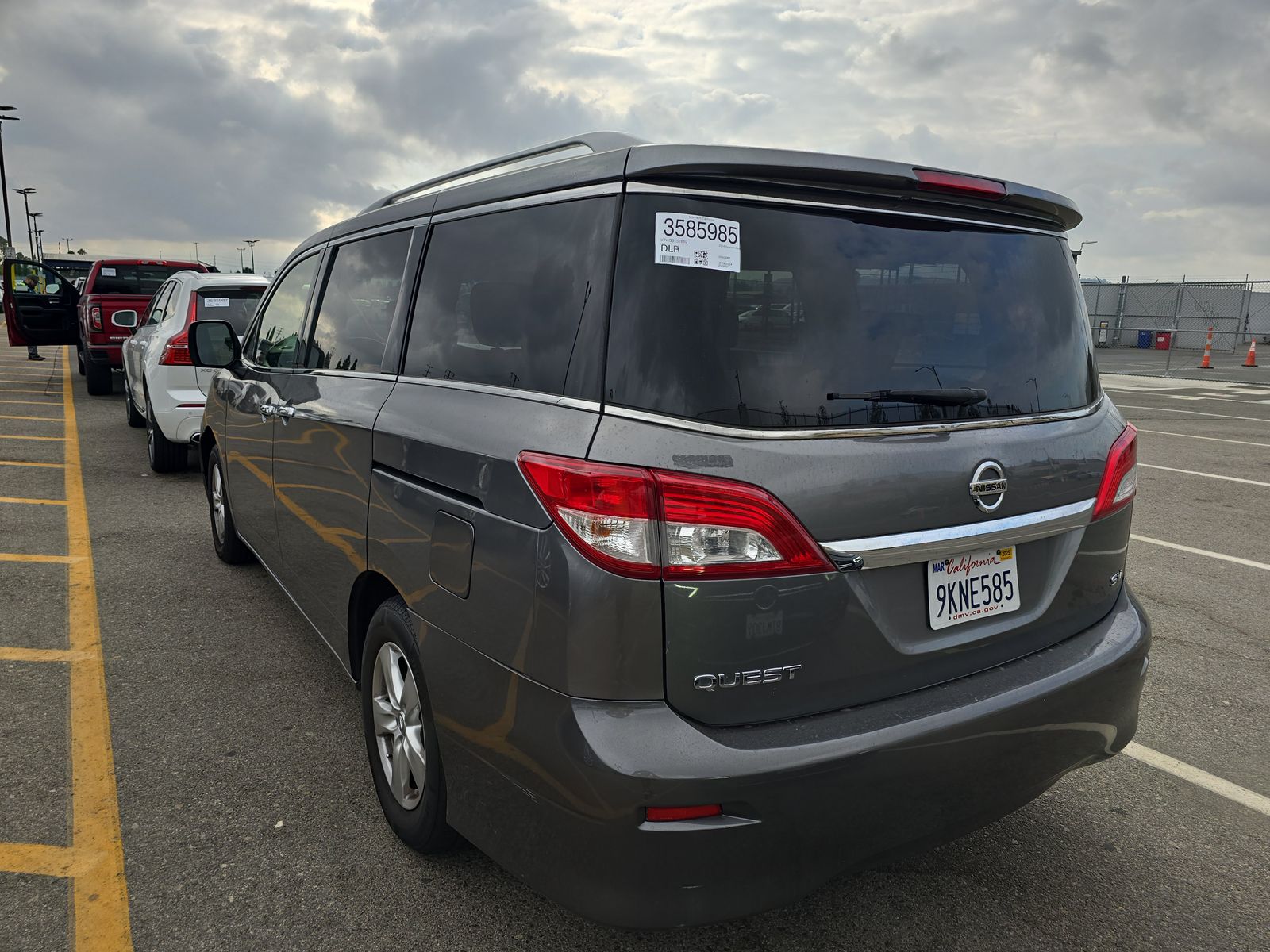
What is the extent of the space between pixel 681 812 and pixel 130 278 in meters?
14.7

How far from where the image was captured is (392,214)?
10.6 feet

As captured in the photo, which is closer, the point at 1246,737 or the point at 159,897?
the point at 159,897

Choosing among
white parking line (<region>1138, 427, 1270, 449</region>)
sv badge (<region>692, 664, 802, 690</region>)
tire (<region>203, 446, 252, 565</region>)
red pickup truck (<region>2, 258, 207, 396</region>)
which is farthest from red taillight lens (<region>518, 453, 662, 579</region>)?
red pickup truck (<region>2, 258, 207, 396</region>)

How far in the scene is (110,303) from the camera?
12.7 m

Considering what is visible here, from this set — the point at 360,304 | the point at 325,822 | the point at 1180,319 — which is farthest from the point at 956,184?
the point at 1180,319

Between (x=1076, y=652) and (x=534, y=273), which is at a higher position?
(x=534, y=273)

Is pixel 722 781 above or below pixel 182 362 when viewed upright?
below

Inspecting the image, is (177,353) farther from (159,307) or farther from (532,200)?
(532,200)

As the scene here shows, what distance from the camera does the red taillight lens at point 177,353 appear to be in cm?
770

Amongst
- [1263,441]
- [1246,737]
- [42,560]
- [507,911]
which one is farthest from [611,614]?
[1263,441]

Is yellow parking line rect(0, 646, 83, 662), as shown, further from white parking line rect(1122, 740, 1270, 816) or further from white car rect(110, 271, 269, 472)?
white parking line rect(1122, 740, 1270, 816)

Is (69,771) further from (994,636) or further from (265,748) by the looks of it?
(994,636)

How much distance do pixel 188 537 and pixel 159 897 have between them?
4036mm

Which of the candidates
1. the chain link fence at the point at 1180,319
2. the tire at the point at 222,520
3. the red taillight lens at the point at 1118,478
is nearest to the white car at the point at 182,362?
the tire at the point at 222,520
